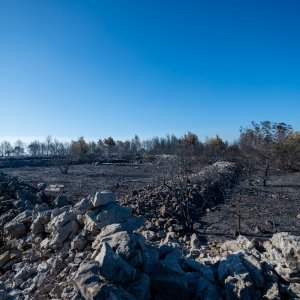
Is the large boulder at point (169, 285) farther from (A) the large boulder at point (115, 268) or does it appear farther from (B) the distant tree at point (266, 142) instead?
(B) the distant tree at point (266, 142)

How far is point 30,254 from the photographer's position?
21.5ft

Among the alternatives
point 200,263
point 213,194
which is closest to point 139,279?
point 200,263

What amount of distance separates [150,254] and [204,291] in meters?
0.97

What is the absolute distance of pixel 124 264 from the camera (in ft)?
14.1

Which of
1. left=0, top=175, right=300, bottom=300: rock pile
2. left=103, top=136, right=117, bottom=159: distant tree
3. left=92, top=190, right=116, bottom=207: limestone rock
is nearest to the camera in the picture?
left=0, top=175, right=300, bottom=300: rock pile

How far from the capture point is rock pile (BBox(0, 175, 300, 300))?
4293 mm

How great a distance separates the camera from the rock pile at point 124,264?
429cm

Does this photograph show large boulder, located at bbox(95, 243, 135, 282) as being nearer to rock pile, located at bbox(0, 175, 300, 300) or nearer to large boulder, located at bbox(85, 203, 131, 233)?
rock pile, located at bbox(0, 175, 300, 300)

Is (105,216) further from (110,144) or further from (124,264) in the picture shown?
(110,144)

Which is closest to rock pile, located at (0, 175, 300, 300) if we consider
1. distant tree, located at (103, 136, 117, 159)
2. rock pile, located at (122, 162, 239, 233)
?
rock pile, located at (122, 162, 239, 233)

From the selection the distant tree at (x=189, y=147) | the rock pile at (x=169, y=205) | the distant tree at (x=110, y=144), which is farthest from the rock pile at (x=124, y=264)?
the distant tree at (x=110, y=144)

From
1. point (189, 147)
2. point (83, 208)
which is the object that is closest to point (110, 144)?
point (189, 147)

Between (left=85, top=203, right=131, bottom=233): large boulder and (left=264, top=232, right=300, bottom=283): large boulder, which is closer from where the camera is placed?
(left=264, top=232, right=300, bottom=283): large boulder

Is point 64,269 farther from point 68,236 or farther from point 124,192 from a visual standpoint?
point 124,192
